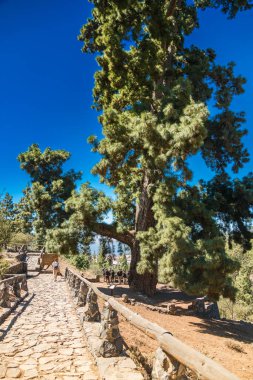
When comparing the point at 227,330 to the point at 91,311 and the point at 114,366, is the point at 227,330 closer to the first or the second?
the point at 91,311

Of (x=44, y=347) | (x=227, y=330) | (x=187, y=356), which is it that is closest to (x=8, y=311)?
(x=44, y=347)

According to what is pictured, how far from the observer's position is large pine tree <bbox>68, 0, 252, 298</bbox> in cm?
1205

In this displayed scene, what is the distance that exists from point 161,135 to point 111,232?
721cm

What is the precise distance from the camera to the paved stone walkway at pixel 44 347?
5.32m

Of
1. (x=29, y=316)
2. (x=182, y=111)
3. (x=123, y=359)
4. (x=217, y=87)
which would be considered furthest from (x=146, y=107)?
(x=123, y=359)

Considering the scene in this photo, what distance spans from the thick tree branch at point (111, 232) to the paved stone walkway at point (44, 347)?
5.84m

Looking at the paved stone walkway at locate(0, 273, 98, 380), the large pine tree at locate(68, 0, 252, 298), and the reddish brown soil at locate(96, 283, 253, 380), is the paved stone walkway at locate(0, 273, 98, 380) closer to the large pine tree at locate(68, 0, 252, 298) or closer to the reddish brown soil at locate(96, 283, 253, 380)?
the reddish brown soil at locate(96, 283, 253, 380)

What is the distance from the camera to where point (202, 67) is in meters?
17.4

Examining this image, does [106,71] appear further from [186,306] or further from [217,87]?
[186,306]

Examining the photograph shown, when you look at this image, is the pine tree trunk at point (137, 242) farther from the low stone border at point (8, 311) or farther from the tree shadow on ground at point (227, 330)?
the low stone border at point (8, 311)

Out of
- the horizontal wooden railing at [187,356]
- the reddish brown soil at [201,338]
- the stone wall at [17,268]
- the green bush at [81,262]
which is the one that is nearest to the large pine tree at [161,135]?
the reddish brown soil at [201,338]

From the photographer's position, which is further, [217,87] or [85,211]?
[217,87]

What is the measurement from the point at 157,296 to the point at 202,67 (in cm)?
1453

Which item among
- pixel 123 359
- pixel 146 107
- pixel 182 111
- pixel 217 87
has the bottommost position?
pixel 123 359
